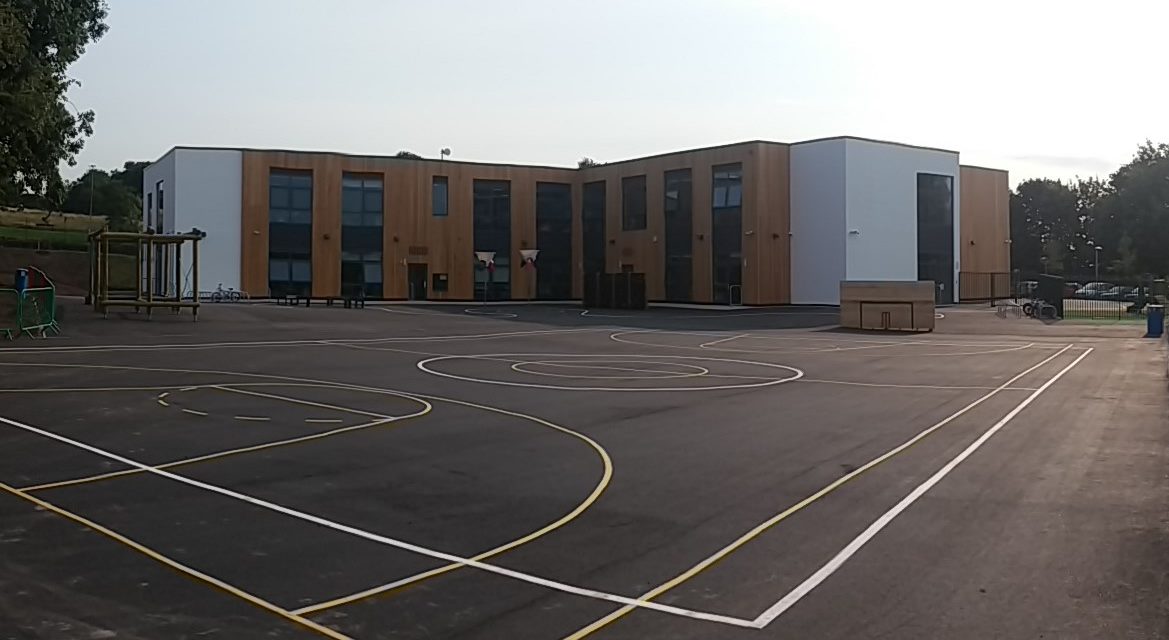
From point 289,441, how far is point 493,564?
19.2 feet

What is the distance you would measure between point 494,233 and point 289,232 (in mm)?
12468

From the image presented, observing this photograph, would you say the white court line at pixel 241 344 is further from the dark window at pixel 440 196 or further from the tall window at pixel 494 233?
the tall window at pixel 494 233

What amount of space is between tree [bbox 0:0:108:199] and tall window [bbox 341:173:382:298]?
99.7ft

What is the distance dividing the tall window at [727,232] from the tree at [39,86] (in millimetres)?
35534

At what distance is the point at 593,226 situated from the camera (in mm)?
69000

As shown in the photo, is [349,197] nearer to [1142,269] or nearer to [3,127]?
[3,127]

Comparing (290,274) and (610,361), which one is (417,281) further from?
(610,361)

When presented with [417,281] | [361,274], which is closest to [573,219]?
[417,281]

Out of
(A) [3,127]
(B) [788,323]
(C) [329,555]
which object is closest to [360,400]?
(C) [329,555]

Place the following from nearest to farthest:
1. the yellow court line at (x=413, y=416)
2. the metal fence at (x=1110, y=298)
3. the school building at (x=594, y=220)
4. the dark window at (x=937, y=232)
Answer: the yellow court line at (x=413, y=416) → the metal fence at (x=1110, y=298) → the school building at (x=594, y=220) → the dark window at (x=937, y=232)

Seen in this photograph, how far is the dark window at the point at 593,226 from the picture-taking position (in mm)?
68562

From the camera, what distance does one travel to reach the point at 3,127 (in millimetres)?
23625

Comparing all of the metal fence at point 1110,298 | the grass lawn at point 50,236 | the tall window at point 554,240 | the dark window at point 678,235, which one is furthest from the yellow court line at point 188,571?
the grass lawn at point 50,236

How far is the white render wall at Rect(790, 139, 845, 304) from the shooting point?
5716 centimetres
